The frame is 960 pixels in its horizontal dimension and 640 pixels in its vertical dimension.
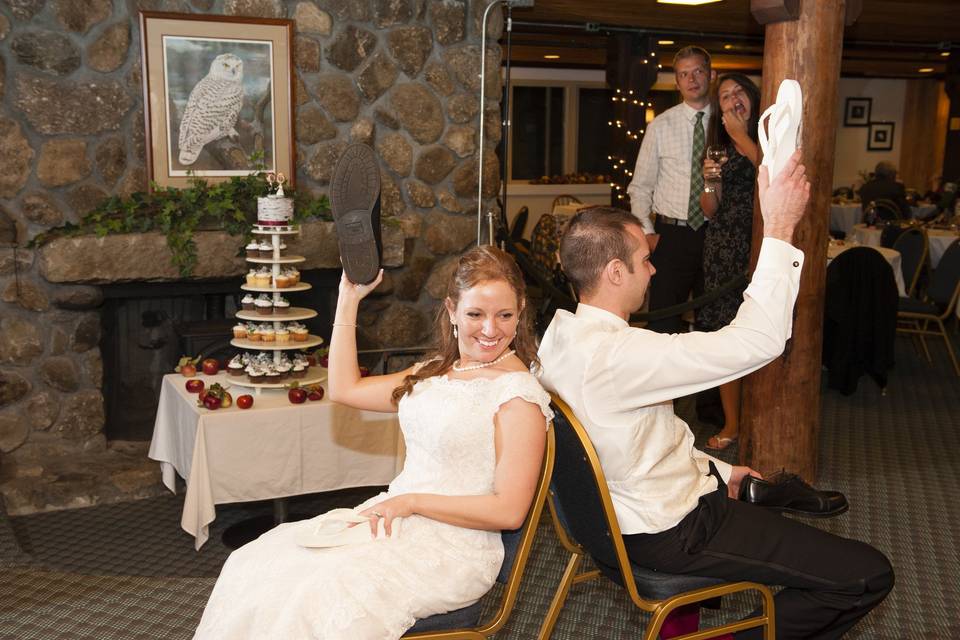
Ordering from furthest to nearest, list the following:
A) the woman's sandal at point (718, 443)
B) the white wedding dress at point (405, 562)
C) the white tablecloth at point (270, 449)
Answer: the woman's sandal at point (718, 443) → the white tablecloth at point (270, 449) → the white wedding dress at point (405, 562)

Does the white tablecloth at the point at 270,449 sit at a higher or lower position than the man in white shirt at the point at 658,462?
lower

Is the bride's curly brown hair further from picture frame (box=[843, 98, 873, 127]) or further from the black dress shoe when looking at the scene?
picture frame (box=[843, 98, 873, 127])

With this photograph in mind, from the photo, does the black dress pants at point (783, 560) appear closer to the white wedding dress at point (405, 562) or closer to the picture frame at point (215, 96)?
the white wedding dress at point (405, 562)

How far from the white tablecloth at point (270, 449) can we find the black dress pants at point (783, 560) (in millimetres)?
1443

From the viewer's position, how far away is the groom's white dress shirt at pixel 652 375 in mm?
1902

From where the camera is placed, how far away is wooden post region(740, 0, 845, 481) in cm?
360

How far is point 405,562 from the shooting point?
1869 millimetres

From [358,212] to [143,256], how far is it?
Result: 213cm

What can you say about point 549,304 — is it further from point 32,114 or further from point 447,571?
point 447,571

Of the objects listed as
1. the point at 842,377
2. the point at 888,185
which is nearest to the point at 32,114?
the point at 842,377

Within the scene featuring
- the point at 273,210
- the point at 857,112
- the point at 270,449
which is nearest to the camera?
the point at 270,449

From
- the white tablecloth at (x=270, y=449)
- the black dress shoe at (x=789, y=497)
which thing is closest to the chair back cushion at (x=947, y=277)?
the white tablecloth at (x=270, y=449)

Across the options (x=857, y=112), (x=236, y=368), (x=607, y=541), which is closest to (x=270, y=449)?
(x=236, y=368)

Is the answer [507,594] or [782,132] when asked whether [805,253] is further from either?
[507,594]
